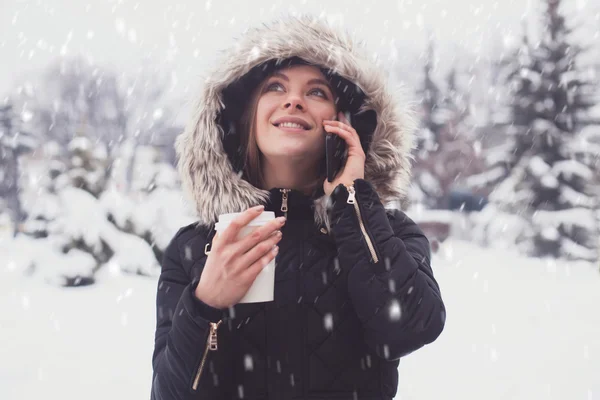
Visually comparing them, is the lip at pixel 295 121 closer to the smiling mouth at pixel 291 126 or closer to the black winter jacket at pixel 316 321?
the smiling mouth at pixel 291 126

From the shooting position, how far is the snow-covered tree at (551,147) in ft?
53.9

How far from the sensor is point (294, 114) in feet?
6.21

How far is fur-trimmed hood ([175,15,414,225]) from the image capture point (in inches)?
82.0

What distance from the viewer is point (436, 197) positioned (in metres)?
30.2

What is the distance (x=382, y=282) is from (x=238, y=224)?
1.70ft

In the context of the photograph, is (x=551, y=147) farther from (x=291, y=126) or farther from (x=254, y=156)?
(x=291, y=126)

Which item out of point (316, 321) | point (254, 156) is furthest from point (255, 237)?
point (254, 156)

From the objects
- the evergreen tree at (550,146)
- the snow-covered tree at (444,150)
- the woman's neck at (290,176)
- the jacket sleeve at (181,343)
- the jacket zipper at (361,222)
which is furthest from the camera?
the snow-covered tree at (444,150)

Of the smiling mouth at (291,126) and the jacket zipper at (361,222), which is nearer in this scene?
the jacket zipper at (361,222)

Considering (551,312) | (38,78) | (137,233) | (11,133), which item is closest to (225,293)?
(551,312)

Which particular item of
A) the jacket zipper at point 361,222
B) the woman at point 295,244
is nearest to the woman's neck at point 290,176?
the woman at point 295,244

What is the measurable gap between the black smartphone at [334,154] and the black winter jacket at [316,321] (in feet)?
0.38

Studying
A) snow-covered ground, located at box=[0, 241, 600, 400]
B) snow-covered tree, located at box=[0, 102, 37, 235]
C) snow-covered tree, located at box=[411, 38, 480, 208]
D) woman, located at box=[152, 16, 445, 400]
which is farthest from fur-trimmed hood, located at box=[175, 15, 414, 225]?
snow-covered tree, located at box=[411, 38, 480, 208]

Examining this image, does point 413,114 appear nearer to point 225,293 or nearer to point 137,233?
point 225,293
